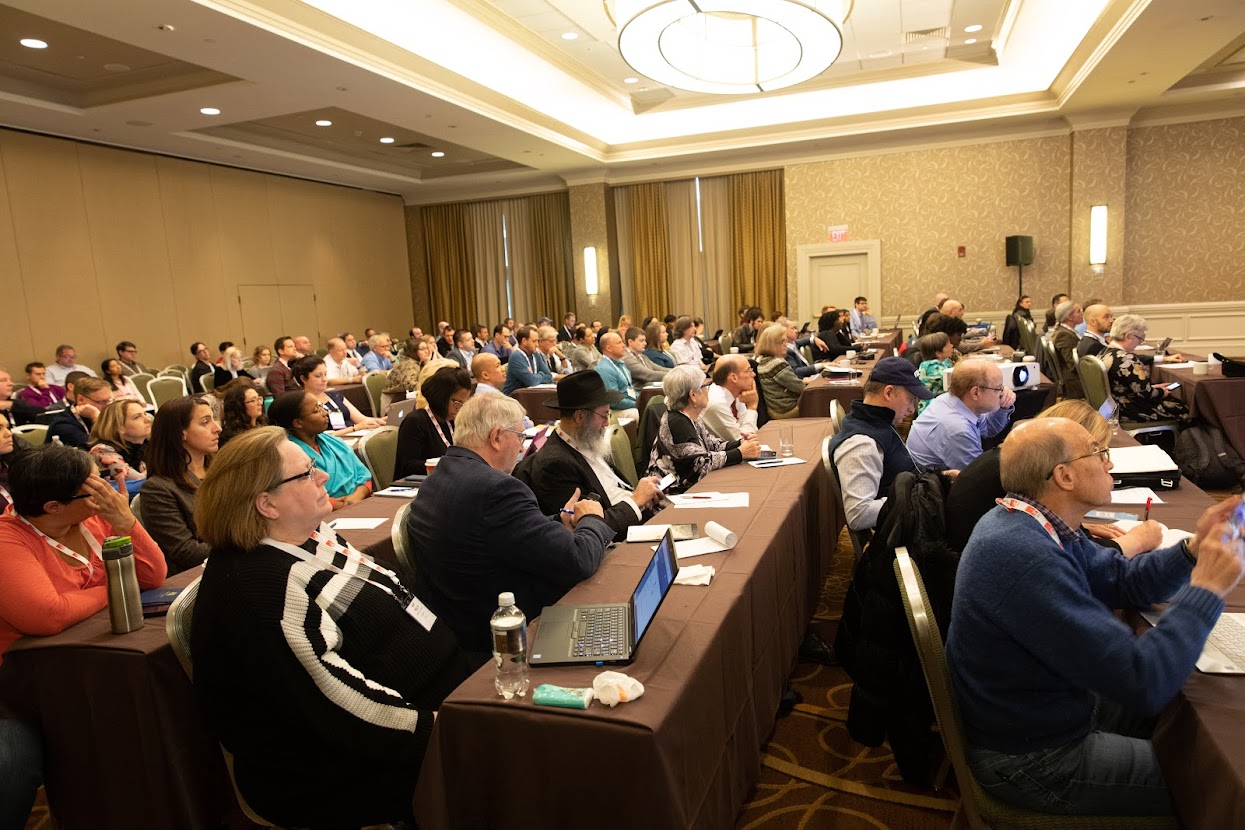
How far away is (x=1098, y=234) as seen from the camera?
1168 cm

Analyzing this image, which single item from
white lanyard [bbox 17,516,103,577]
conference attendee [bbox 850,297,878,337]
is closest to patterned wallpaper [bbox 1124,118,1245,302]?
conference attendee [bbox 850,297,878,337]

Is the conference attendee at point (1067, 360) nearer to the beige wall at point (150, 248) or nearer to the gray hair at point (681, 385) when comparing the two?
the gray hair at point (681, 385)

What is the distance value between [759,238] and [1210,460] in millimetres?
9061

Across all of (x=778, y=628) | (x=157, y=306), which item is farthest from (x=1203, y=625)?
(x=157, y=306)

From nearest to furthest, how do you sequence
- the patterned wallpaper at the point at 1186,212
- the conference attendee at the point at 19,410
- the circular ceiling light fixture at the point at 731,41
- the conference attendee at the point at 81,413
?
→ 1. the circular ceiling light fixture at the point at 731,41
2. the conference attendee at the point at 81,413
3. the conference attendee at the point at 19,410
4. the patterned wallpaper at the point at 1186,212

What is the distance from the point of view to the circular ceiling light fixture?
5.41 m

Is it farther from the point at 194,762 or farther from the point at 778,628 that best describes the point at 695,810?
the point at 194,762

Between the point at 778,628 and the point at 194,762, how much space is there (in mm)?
1887

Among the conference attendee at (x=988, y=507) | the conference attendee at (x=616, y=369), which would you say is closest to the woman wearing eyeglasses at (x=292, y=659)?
the conference attendee at (x=988, y=507)

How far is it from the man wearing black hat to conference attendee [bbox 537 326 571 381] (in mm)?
6746

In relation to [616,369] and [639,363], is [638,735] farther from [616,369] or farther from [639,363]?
[639,363]

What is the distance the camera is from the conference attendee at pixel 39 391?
27.3 feet

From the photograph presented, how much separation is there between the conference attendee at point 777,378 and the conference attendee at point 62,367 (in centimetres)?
798

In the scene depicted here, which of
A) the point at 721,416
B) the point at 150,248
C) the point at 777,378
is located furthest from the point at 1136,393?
the point at 150,248
